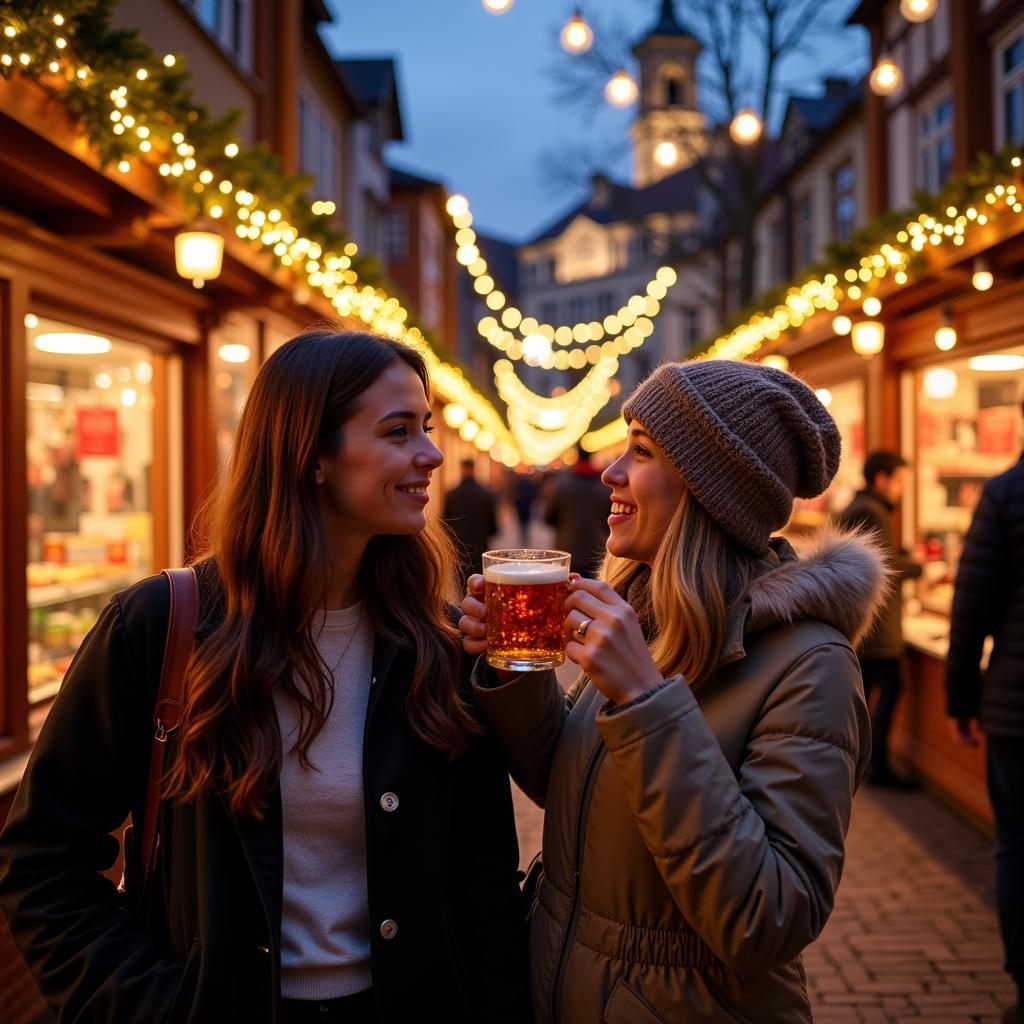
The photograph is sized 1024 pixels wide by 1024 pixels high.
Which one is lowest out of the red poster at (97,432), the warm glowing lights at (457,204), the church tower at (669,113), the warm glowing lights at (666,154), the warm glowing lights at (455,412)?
the red poster at (97,432)

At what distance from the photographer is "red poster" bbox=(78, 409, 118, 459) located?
21.3 ft

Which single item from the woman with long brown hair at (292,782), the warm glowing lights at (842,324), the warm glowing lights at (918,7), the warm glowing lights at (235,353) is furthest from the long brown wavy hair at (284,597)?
the warm glowing lights at (842,324)

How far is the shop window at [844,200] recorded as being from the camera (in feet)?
55.1

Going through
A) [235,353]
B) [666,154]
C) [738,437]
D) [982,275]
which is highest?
[666,154]

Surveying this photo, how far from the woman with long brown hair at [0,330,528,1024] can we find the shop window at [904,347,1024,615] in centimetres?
598

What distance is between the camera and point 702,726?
1696 millimetres

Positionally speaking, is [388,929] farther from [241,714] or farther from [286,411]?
[286,411]

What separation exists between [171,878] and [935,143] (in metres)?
12.6

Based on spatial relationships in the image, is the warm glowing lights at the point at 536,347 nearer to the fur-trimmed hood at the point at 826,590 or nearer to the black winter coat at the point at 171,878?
the fur-trimmed hood at the point at 826,590

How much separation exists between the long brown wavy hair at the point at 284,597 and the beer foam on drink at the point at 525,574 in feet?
0.79

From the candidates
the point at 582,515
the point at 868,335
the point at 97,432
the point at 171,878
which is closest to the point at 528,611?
the point at 171,878

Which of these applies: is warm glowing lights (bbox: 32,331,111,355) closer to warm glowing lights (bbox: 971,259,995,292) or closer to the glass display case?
warm glowing lights (bbox: 971,259,995,292)

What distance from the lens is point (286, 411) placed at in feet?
6.80

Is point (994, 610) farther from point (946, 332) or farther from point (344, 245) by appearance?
point (344, 245)
